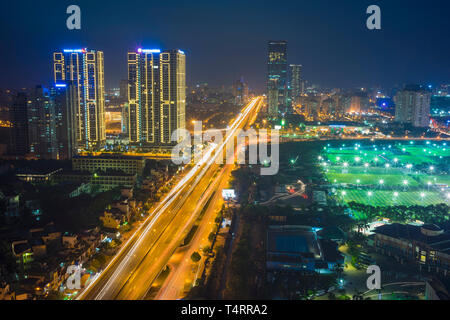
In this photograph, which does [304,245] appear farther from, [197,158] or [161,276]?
[197,158]

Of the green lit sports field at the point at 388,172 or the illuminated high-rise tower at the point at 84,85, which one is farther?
the illuminated high-rise tower at the point at 84,85

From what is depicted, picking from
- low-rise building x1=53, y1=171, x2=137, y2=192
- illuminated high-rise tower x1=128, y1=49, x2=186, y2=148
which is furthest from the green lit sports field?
illuminated high-rise tower x1=128, y1=49, x2=186, y2=148

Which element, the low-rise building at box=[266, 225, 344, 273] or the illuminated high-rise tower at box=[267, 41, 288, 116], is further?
the illuminated high-rise tower at box=[267, 41, 288, 116]

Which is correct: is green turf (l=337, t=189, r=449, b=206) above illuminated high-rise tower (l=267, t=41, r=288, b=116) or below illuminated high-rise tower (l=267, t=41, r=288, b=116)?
below

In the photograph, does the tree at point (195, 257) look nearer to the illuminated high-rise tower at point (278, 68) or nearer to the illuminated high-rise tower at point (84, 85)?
the illuminated high-rise tower at point (84, 85)

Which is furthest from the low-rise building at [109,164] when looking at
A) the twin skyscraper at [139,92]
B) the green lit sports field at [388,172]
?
the green lit sports field at [388,172]

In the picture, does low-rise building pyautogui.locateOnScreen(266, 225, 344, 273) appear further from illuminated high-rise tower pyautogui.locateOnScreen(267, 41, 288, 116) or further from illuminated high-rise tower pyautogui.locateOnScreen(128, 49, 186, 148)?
illuminated high-rise tower pyautogui.locateOnScreen(267, 41, 288, 116)

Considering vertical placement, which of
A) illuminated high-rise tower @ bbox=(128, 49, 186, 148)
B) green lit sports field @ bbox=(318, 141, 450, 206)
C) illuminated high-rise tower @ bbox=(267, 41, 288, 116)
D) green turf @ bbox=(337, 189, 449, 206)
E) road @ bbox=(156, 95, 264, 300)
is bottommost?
road @ bbox=(156, 95, 264, 300)
